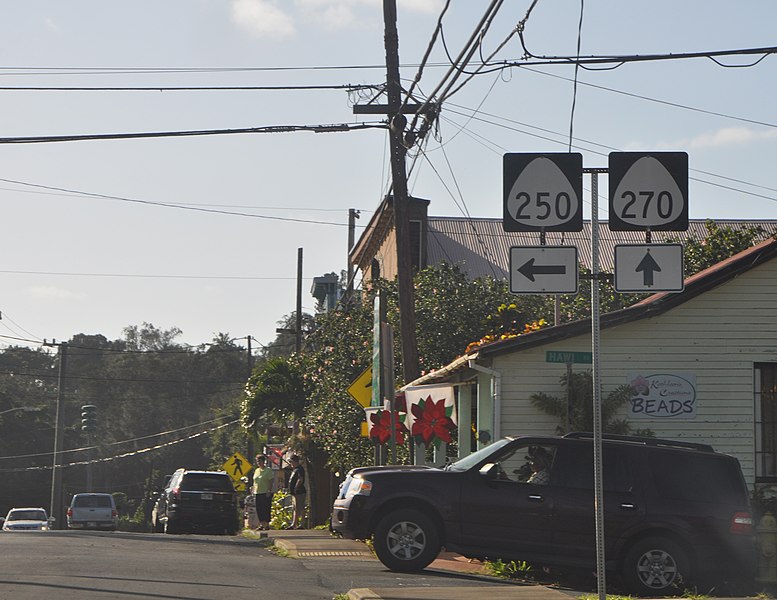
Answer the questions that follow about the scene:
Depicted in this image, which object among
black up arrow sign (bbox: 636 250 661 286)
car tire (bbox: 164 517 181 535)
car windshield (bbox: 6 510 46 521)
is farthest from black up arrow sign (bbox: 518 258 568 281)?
car windshield (bbox: 6 510 46 521)

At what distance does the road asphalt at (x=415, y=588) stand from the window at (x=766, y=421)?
4552 mm

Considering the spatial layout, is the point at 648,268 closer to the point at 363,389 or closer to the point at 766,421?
the point at 766,421

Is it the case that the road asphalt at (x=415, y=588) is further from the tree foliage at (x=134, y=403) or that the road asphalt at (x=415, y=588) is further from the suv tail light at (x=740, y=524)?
the tree foliage at (x=134, y=403)

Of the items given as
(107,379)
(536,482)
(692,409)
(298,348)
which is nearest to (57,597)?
(536,482)

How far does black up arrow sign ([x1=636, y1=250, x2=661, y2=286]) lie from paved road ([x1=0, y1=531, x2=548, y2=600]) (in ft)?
13.4

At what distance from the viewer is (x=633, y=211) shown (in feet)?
33.2

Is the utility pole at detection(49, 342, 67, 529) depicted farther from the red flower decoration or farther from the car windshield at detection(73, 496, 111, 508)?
the red flower decoration

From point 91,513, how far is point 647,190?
35.6 m

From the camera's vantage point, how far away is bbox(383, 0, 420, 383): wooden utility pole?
20594 mm

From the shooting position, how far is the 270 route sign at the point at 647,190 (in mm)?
10125

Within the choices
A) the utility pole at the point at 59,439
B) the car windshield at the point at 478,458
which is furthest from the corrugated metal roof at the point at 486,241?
the car windshield at the point at 478,458

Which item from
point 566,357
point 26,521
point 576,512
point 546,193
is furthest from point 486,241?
point 546,193

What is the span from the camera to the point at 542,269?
9.92 meters

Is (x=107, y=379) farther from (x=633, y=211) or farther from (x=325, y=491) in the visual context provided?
(x=633, y=211)
